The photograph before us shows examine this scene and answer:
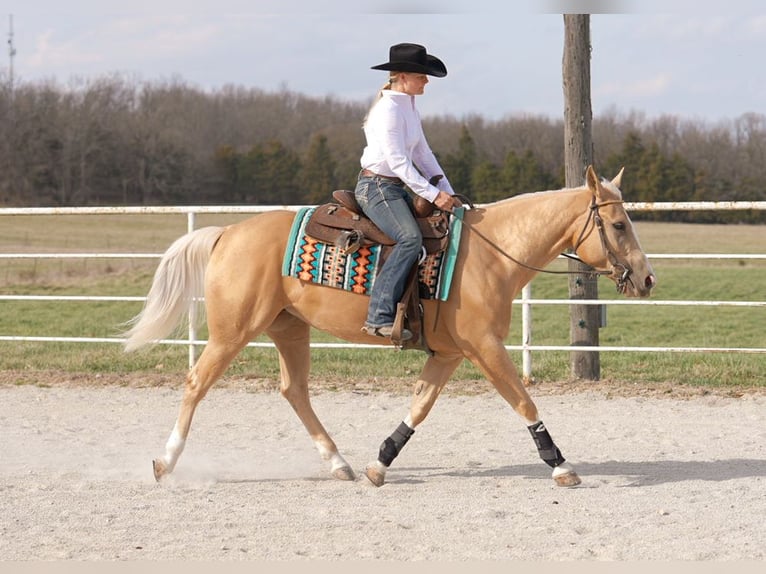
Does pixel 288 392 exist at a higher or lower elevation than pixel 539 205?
lower

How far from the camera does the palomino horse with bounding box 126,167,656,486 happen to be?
5.58m

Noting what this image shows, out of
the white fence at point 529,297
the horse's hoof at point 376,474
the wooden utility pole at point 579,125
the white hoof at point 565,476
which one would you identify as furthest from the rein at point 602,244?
the wooden utility pole at point 579,125

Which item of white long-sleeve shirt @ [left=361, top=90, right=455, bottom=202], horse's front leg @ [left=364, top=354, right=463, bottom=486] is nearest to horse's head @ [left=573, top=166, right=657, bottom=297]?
white long-sleeve shirt @ [left=361, top=90, right=455, bottom=202]

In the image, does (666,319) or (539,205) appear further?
(666,319)

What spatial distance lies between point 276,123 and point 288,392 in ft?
126

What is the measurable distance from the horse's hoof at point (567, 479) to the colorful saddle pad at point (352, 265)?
116 cm

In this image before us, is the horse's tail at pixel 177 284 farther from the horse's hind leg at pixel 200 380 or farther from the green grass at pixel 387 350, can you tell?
the green grass at pixel 387 350

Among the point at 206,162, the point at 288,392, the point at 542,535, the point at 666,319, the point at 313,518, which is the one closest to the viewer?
the point at 542,535

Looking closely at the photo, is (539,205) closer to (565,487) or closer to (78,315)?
(565,487)

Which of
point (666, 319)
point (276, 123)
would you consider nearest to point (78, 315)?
point (666, 319)

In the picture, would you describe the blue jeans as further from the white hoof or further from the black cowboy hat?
the white hoof

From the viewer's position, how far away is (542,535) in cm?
453

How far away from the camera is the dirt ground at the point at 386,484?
14.5 ft

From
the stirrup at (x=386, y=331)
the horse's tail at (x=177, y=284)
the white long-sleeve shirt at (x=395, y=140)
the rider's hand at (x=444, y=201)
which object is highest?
the white long-sleeve shirt at (x=395, y=140)
